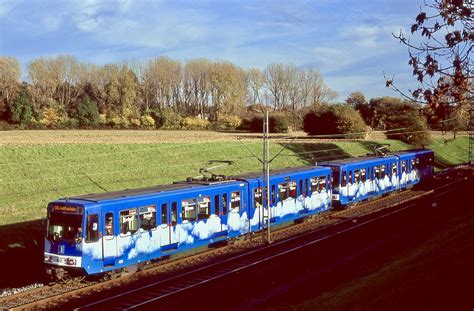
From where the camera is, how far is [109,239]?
1677 centimetres

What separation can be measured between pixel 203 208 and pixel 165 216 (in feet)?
6.77

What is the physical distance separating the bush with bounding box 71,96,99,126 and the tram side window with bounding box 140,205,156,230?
171 feet

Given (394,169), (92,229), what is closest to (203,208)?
(92,229)

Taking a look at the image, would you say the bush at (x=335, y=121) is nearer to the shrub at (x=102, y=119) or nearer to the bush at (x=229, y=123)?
the bush at (x=229, y=123)

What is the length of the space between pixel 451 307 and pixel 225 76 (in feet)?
257

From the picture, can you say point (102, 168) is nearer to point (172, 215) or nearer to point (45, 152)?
point (45, 152)

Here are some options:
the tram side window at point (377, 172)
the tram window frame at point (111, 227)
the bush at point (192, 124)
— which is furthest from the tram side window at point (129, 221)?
the bush at point (192, 124)

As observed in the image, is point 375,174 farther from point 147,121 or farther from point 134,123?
point 147,121

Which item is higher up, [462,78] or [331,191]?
[462,78]

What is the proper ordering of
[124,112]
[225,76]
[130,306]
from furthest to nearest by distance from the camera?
[225,76], [124,112], [130,306]

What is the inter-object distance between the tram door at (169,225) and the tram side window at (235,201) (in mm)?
3515

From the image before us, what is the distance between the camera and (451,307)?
40.8 feet

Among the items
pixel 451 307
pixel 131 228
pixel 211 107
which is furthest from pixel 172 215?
pixel 211 107

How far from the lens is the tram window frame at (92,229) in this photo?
16250 mm
